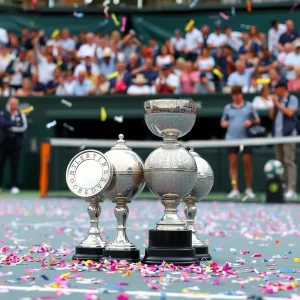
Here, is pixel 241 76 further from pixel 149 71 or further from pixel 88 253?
pixel 88 253

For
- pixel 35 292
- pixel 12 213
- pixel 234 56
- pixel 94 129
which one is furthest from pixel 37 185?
pixel 35 292

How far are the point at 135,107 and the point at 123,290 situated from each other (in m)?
16.0

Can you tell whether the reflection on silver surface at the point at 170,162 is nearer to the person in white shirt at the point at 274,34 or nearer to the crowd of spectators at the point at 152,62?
the crowd of spectators at the point at 152,62

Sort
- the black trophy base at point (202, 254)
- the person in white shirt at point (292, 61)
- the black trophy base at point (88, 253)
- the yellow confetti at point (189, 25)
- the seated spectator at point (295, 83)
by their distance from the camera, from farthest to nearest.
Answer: the yellow confetti at point (189, 25) < the person in white shirt at point (292, 61) < the seated spectator at point (295, 83) < the black trophy base at point (202, 254) < the black trophy base at point (88, 253)

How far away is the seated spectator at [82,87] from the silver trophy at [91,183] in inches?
603

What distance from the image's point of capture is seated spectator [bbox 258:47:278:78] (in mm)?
21281

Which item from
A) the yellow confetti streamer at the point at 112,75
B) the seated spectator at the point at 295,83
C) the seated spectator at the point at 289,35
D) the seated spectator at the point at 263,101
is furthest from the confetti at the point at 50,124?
the seated spectator at the point at 289,35

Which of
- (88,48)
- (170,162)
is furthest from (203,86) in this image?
(170,162)

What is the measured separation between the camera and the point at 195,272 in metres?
6.37

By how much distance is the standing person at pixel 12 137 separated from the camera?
2128cm

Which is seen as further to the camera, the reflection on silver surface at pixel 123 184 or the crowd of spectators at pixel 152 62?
the crowd of spectators at pixel 152 62

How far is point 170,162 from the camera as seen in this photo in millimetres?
6723

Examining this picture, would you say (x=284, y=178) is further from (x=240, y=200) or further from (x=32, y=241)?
(x=32, y=241)

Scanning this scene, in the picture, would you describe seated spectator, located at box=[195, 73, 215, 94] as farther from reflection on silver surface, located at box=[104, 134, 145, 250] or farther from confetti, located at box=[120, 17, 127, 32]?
reflection on silver surface, located at box=[104, 134, 145, 250]
